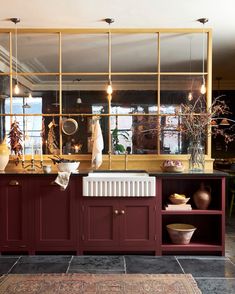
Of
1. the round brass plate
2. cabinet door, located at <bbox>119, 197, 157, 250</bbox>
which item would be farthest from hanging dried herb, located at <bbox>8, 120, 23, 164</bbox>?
cabinet door, located at <bbox>119, 197, 157, 250</bbox>

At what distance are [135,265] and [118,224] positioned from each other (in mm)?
443

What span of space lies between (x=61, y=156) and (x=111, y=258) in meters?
1.38

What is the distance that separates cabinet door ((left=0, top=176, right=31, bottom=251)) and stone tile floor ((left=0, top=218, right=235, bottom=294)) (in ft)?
0.49

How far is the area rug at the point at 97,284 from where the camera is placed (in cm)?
264

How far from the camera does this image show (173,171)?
3.60 meters

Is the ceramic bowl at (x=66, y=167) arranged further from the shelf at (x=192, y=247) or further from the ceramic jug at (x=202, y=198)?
the ceramic jug at (x=202, y=198)

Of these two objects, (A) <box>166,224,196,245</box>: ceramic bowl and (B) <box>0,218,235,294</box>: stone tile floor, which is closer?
(B) <box>0,218,235,294</box>: stone tile floor

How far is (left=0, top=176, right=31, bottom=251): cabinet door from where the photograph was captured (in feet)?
Result: 11.4

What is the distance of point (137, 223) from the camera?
11.4 ft

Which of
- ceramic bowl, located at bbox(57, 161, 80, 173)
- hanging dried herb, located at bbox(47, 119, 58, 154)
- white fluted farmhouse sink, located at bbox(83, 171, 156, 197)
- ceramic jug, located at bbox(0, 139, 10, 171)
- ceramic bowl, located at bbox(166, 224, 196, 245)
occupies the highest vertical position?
hanging dried herb, located at bbox(47, 119, 58, 154)

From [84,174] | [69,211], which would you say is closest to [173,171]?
[84,174]

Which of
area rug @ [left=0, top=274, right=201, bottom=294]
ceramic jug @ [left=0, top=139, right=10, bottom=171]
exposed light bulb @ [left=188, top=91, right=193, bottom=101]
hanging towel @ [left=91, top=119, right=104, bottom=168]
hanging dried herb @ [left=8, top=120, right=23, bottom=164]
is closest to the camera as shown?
area rug @ [left=0, top=274, right=201, bottom=294]

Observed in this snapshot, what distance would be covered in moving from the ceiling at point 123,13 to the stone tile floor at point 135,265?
259 cm

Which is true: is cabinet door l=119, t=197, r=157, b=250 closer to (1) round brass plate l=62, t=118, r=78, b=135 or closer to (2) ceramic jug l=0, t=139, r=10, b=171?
(1) round brass plate l=62, t=118, r=78, b=135
